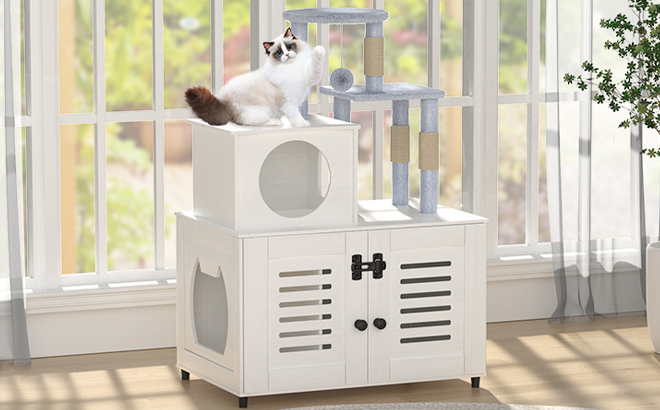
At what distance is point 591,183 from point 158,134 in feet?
5.32

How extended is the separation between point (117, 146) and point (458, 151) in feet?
4.15

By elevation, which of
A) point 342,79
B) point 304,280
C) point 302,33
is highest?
point 302,33

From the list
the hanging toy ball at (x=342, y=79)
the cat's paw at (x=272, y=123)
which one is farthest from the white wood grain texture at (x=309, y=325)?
the hanging toy ball at (x=342, y=79)

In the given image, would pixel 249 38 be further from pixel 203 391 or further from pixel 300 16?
pixel 203 391

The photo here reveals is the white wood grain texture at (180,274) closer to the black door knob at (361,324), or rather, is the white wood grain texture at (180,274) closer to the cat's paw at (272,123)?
the cat's paw at (272,123)

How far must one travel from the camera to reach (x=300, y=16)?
325 cm

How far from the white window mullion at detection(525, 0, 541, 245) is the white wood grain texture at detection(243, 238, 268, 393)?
143cm

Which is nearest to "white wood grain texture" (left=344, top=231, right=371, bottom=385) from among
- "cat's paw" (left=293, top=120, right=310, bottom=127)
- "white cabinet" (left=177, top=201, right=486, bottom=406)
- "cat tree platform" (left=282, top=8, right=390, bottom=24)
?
"white cabinet" (left=177, top=201, right=486, bottom=406)

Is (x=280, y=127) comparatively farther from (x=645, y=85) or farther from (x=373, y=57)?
(x=645, y=85)

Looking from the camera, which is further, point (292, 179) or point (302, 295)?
point (292, 179)

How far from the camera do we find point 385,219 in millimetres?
3273

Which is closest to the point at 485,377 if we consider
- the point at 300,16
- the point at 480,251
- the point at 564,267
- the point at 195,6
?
the point at 480,251

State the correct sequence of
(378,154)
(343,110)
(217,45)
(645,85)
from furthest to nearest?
(378,154) < (217,45) < (645,85) < (343,110)

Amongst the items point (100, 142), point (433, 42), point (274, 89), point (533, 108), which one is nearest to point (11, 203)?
point (100, 142)
